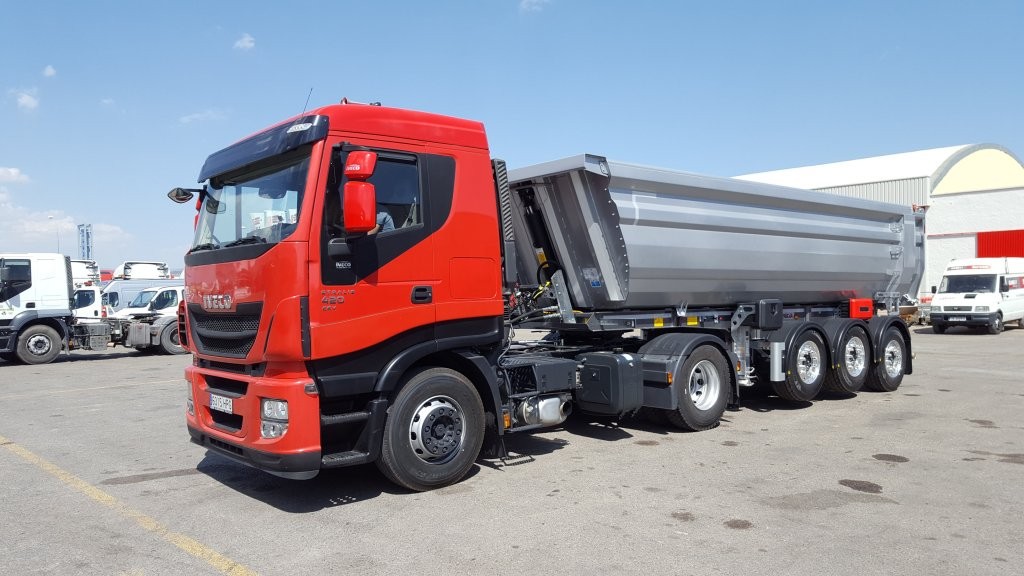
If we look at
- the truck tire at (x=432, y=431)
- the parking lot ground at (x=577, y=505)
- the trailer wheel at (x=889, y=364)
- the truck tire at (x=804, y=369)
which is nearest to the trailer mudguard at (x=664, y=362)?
the parking lot ground at (x=577, y=505)

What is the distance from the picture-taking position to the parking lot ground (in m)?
4.54

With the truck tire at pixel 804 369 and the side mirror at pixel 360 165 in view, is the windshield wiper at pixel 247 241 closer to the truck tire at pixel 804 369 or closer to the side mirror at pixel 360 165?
the side mirror at pixel 360 165

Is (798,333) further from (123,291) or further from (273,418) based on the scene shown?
(123,291)

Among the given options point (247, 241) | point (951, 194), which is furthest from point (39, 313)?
point (951, 194)

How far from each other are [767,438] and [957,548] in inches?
133

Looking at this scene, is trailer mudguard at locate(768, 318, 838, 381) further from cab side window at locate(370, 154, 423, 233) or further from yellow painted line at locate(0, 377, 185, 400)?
yellow painted line at locate(0, 377, 185, 400)

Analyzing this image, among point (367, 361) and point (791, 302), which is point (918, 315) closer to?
point (791, 302)

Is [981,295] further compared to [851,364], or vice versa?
[981,295]

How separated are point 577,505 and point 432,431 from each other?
129cm

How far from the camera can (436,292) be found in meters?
6.02

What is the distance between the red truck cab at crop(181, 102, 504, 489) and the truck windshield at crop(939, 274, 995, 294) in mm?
22851

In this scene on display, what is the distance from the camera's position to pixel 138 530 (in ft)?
17.0

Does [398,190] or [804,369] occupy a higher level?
[398,190]

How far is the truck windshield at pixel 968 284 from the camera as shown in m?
23.8
